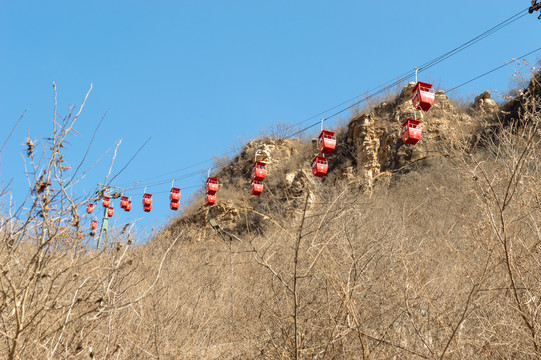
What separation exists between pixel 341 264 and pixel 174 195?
10927mm

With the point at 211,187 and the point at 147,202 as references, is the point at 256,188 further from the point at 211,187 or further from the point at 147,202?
the point at 147,202

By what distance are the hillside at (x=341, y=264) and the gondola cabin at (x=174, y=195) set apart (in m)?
1.22

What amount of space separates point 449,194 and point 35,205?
47.6ft

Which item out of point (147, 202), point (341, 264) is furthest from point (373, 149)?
point (341, 264)

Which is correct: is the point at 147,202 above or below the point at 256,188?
above

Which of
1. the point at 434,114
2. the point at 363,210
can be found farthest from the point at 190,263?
the point at 434,114

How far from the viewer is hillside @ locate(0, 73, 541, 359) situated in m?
2.95

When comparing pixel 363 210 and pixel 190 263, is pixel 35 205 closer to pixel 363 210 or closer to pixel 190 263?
pixel 190 263

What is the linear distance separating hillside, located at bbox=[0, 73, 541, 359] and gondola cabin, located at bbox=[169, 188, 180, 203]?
122 centimetres

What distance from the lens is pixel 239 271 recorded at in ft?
34.3

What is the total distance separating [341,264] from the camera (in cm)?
579

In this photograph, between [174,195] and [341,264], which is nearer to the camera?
[341,264]

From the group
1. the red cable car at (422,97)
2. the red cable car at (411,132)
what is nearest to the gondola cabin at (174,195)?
the red cable car at (411,132)

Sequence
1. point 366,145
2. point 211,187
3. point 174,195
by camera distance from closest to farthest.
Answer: point 211,187 → point 174,195 → point 366,145
